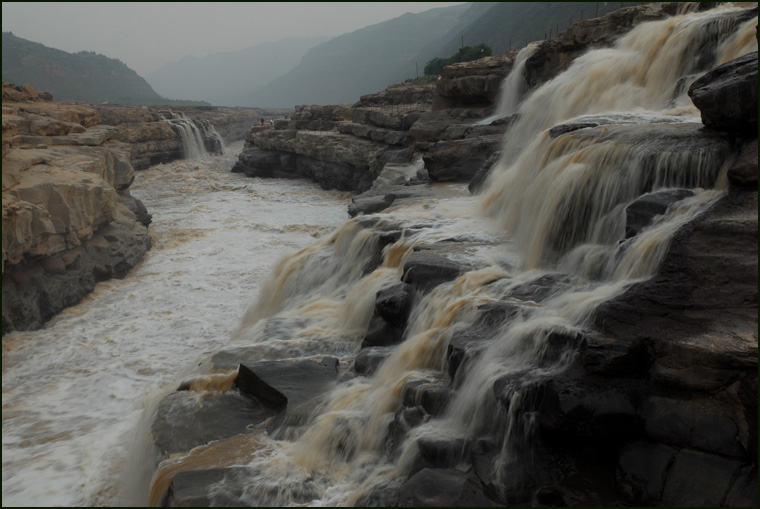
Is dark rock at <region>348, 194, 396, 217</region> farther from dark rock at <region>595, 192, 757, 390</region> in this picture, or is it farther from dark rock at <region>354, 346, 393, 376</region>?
dark rock at <region>595, 192, 757, 390</region>

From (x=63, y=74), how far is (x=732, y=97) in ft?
264

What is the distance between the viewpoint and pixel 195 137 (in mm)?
34375

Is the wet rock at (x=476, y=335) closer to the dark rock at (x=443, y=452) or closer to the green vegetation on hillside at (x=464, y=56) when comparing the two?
the dark rock at (x=443, y=452)

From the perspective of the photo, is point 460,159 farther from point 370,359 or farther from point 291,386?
point 291,386

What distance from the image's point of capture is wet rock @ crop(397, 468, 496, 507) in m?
4.04

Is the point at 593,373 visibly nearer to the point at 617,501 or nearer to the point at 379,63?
the point at 617,501

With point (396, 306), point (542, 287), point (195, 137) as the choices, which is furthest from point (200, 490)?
point (195, 137)

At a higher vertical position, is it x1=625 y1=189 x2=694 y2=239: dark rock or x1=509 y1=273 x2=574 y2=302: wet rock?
x1=625 y1=189 x2=694 y2=239: dark rock

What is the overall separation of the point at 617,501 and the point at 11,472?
549 centimetres

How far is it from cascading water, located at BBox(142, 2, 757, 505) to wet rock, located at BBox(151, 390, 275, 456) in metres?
0.23

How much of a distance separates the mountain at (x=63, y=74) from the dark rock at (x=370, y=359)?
213ft

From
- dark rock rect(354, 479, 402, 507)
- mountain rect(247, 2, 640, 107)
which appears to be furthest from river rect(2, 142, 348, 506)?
mountain rect(247, 2, 640, 107)

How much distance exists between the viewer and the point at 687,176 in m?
5.94

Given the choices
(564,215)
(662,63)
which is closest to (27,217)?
(564,215)
